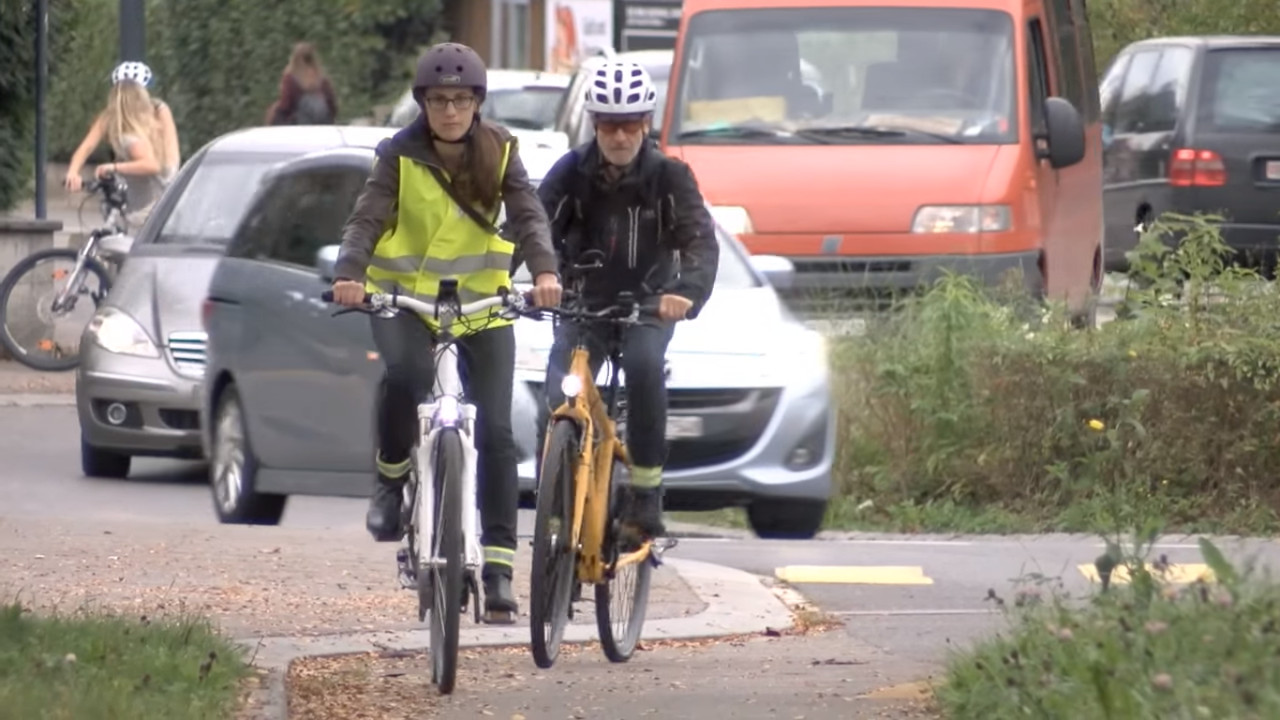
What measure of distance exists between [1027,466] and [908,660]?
3729 millimetres

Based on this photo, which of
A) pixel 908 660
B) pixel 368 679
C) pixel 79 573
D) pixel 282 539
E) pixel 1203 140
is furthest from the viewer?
pixel 1203 140

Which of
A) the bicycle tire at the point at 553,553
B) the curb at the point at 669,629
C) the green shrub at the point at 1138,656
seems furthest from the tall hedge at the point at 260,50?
the green shrub at the point at 1138,656

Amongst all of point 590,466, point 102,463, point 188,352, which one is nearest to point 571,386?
point 590,466

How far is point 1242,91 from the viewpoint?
→ 18.9 metres

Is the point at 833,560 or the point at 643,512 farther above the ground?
the point at 643,512

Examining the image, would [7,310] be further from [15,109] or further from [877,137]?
[877,137]

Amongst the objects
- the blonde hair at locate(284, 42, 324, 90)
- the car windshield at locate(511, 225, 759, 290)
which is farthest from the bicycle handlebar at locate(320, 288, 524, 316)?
the blonde hair at locate(284, 42, 324, 90)

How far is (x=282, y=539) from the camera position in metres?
9.55

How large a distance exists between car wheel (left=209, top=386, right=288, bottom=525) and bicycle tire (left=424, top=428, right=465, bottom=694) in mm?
4222

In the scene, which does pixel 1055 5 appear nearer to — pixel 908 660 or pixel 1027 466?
pixel 1027 466

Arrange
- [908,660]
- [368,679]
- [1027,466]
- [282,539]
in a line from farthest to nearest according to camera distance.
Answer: [1027,466] < [282,539] < [908,660] < [368,679]

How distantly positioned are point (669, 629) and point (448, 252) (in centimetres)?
165

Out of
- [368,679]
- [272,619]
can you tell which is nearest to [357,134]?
[272,619]

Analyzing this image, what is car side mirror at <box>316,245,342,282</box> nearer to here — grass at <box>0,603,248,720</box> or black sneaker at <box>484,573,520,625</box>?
black sneaker at <box>484,573,520,625</box>
